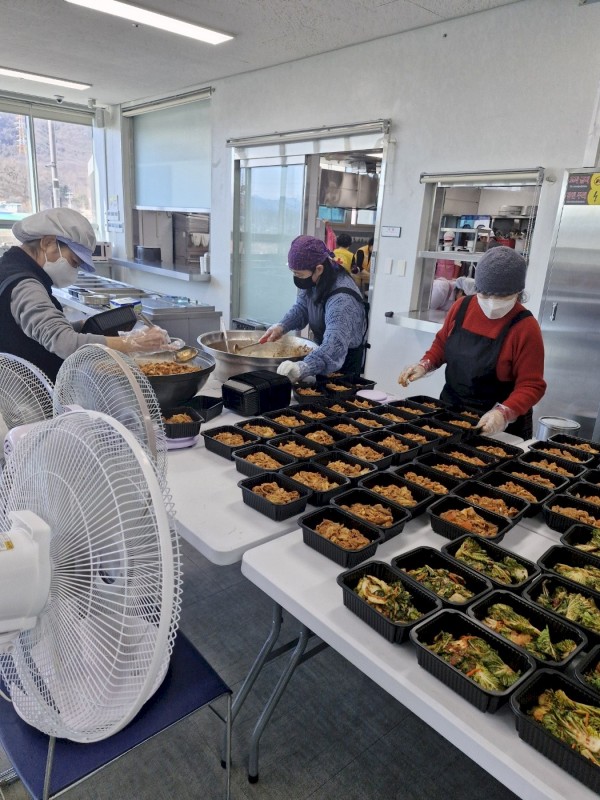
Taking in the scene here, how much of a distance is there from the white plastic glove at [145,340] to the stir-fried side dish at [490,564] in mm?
1414

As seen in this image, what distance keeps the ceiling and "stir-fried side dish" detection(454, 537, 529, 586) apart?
3.17m

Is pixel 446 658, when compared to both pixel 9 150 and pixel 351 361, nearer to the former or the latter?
pixel 351 361

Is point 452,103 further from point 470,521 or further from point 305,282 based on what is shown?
point 470,521

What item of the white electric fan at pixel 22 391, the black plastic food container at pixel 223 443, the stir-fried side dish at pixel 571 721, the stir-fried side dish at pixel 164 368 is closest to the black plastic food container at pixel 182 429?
the black plastic food container at pixel 223 443

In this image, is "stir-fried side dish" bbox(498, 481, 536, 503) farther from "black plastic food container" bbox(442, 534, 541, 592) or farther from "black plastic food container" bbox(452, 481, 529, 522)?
"black plastic food container" bbox(442, 534, 541, 592)

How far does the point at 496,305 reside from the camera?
7.01 ft

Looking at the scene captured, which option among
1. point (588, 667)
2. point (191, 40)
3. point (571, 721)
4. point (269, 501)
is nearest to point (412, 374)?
point (269, 501)

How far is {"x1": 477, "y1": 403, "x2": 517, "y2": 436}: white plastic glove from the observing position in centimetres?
198

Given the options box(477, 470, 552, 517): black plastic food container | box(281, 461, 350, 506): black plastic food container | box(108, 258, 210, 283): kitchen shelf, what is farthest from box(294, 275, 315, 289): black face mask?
box(108, 258, 210, 283): kitchen shelf

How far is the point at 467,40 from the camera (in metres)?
3.24

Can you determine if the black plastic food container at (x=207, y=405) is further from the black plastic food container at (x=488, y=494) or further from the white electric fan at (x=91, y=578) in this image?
the white electric fan at (x=91, y=578)

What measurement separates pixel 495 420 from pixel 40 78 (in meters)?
5.87

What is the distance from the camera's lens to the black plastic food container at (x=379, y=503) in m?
1.32

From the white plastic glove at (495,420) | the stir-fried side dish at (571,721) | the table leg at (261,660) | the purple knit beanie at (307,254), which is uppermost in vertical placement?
the purple knit beanie at (307,254)
